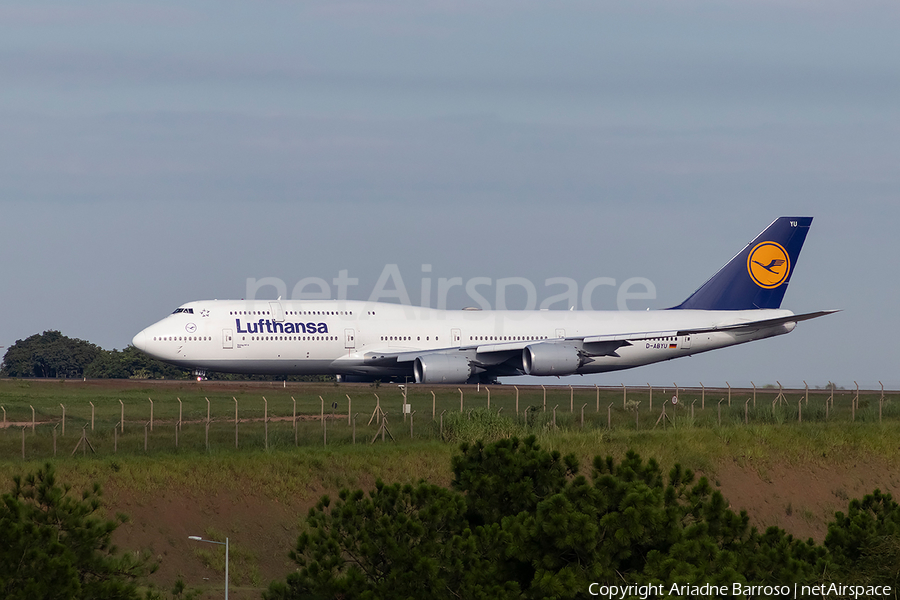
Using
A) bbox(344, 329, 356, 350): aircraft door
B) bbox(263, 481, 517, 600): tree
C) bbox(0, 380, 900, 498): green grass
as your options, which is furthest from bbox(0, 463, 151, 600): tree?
bbox(344, 329, 356, 350): aircraft door

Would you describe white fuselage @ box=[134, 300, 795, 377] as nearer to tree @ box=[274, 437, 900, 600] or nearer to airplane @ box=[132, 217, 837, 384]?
airplane @ box=[132, 217, 837, 384]

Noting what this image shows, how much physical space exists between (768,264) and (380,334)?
68.6 ft

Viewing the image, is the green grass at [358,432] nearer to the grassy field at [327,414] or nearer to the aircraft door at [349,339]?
the grassy field at [327,414]

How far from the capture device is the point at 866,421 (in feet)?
139

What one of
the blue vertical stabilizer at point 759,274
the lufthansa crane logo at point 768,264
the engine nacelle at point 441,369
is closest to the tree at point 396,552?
the engine nacelle at point 441,369

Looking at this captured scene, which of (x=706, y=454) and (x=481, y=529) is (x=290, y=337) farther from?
(x=481, y=529)

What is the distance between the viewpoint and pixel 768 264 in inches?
2381

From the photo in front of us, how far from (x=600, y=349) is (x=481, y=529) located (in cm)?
3835

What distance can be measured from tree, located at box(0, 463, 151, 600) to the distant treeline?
2488 inches

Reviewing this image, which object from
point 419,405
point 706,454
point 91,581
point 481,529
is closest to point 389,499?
point 481,529

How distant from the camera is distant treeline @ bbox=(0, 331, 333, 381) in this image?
81250mm

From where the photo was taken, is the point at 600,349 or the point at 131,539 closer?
the point at 131,539

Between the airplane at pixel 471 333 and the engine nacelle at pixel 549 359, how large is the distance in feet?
0.18

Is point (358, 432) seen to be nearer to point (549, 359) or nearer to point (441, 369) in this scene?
point (441, 369)
